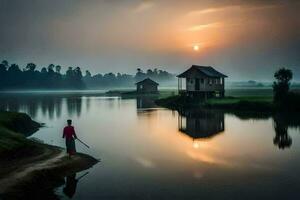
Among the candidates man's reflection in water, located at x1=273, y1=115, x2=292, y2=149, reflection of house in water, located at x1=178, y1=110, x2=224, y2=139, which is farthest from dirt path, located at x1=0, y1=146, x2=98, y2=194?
man's reflection in water, located at x1=273, y1=115, x2=292, y2=149

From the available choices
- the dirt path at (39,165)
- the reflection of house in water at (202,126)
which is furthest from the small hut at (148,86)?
the dirt path at (39,165)

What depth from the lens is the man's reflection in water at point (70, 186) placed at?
55.6ft

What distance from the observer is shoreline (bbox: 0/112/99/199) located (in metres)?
16.4

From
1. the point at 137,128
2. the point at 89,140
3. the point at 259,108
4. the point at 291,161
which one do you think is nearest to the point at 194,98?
the point at 259,108

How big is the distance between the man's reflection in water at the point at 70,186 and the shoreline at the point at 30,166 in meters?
0.40

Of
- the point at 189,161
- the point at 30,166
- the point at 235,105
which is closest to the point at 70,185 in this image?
the point at 30,166

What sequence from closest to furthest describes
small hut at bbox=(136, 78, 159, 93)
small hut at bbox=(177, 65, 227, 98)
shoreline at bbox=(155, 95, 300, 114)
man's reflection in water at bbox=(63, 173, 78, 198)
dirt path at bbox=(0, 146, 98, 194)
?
dirt path at bbox=(0, 146, 98, 194) → man's reflection in water at bbox=(63, 173, 78, 198) → shoreline at bbox=(155, 95, 300, 114) → small hut at bbox=(177, 65, 227, 98) → small hut at bbox=(136, 78, 159, 93)

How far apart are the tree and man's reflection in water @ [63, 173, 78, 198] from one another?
140 feet

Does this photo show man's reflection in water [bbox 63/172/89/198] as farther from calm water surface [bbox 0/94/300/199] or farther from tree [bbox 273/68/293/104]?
tree [bbox 273/68/293/104]

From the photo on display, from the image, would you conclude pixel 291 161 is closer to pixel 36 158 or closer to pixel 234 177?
pixel 234 177

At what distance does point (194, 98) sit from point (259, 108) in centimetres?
1674

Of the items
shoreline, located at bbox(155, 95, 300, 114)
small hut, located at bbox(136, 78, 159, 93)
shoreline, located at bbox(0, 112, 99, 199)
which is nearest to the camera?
shoreline, located at bbox(0, 112, 99, 199)

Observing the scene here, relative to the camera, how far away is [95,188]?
58.0 ft

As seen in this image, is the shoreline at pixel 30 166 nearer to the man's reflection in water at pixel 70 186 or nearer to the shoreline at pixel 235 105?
the man's reflection in water at pixel 70 186
